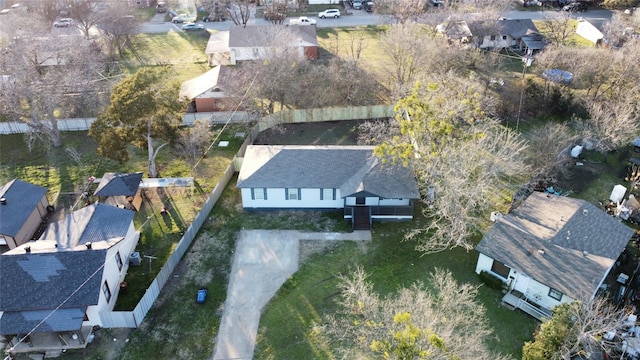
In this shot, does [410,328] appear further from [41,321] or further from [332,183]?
[41,321]

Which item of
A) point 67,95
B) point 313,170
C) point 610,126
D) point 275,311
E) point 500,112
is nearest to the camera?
point 275,311

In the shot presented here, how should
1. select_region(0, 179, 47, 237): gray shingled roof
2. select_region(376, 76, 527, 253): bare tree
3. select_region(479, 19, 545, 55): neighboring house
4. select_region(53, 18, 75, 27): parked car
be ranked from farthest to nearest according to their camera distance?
1. select_region(53, 18, 75, 27): parked car
2. select_region(479, 19, 545, 55): neighboring house
3. select_region(0, 179, 47, 237): gray shingled roof
4. select_region(376, 76, 527, 253): bare tree

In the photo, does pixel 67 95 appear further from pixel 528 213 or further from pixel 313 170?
pixel 528 213

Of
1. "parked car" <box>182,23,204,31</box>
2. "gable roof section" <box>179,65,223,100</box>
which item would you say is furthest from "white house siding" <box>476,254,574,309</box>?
"parked car" <box>182,23,204,31</box>

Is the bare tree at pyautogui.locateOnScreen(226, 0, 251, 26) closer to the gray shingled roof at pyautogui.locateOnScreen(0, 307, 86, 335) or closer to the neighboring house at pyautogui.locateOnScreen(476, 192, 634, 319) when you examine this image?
the neighboring house at pyautogui.locateOnScreen(476, 192, 634, 319)

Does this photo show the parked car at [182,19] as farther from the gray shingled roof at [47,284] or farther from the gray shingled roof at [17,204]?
the gray shingled roof at [47,284]

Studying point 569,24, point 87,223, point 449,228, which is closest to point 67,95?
point 87,223

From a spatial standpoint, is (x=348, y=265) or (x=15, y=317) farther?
(x=348, y=265)
